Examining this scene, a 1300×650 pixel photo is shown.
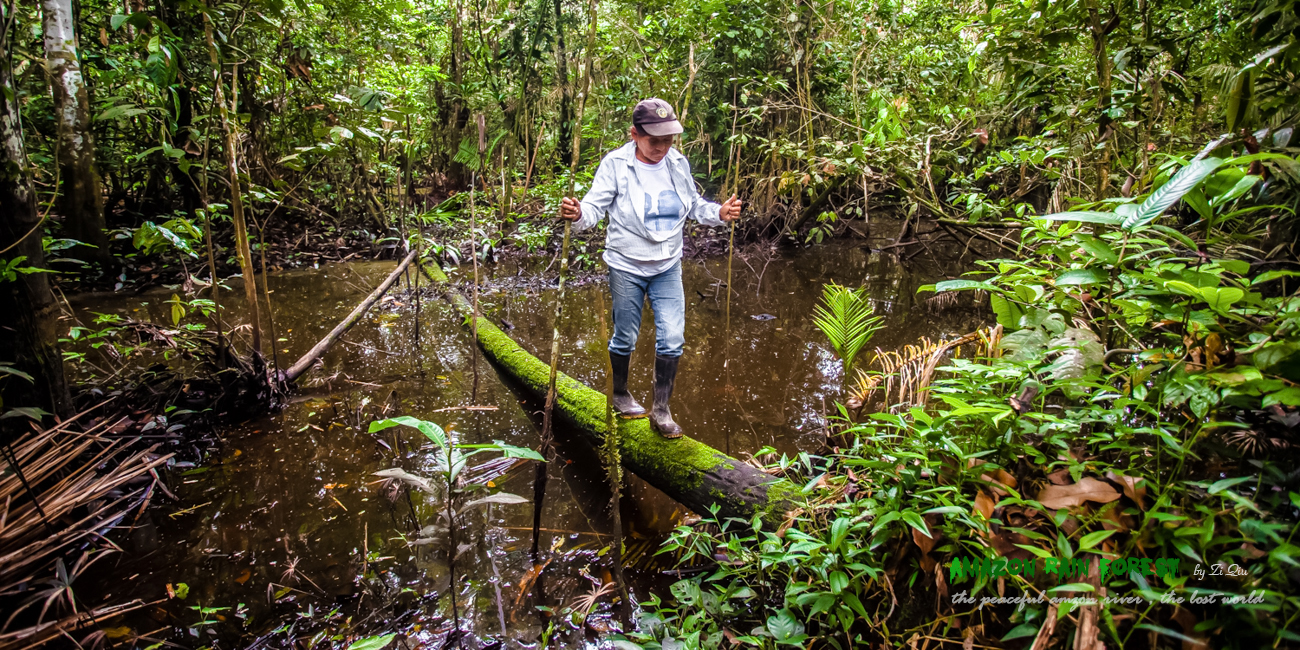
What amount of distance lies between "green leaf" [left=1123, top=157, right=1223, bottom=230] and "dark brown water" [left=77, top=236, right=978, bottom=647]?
1.63m

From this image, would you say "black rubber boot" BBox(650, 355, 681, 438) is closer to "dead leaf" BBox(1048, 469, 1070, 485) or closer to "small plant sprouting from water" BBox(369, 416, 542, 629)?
"small plant sprouting from water" BBox(369, 416, 542, 629)

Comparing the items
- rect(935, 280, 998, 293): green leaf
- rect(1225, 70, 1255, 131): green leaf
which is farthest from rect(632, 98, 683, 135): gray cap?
rect(1225, 70, 1255, 131): green leaf

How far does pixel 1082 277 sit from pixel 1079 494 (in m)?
0.58

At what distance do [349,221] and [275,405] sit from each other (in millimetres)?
5558

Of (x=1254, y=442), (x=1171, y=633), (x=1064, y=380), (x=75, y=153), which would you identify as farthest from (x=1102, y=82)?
(x=75, y=153)

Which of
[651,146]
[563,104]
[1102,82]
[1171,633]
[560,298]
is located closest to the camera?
[1171,633]

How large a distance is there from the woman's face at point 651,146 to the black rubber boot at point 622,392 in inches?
41.8

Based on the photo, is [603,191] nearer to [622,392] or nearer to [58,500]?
[622,392]

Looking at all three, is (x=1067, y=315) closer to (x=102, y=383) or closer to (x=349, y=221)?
(x=102, y=383)

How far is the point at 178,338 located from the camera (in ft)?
11.2

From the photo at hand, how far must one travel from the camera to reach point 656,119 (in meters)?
2.65

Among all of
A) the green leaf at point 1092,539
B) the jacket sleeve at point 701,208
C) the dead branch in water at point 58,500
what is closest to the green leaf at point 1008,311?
the green leaf at point 1092,539

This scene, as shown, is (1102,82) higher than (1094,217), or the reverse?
(1102,82)

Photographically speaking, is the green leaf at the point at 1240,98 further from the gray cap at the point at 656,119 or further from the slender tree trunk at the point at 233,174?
the slender tree trunk at the point at 233,174
